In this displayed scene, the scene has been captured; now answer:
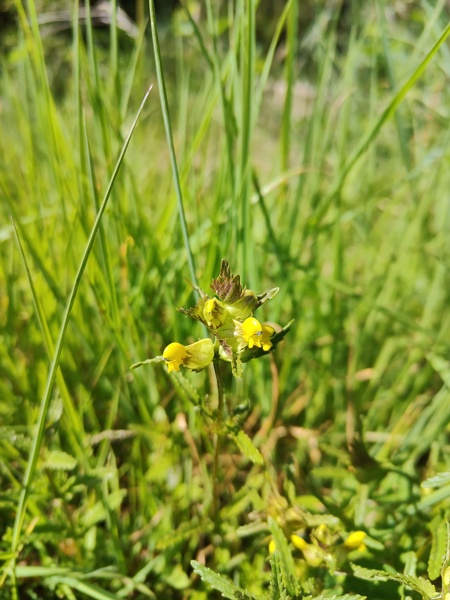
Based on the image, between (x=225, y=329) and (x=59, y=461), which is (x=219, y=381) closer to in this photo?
(x=225, y=329)

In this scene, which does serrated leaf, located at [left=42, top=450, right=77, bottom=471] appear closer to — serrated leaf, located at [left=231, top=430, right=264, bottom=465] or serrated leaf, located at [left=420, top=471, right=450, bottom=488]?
serrated leaf, located at [left=231, top=430, right=264, bottom=465]

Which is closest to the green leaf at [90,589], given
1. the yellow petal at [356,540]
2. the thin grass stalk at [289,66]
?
the yellow petal at [356,540]

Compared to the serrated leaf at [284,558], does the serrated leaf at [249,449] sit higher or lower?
higher

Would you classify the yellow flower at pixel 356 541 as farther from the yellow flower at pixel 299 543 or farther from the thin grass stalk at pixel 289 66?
the thin grass stalk at pixel 289 66

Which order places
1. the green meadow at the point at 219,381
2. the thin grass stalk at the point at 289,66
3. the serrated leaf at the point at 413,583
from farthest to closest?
the thin grass stalk at the point at 289,66
the green meadow at the point at 219,381
the serrated leaf at the point at 413,583

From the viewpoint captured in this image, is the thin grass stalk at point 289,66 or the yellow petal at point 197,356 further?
the thin grass stalk at point 289,66

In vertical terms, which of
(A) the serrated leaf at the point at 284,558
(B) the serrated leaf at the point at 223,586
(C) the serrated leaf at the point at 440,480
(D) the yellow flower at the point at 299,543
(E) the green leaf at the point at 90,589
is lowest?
(E) the green leaf at the point at 90,589

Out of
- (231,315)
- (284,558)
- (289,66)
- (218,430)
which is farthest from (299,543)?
(289,66)

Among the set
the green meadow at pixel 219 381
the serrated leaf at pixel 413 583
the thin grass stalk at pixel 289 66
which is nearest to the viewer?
the serrated leaf at pixel 413 583
